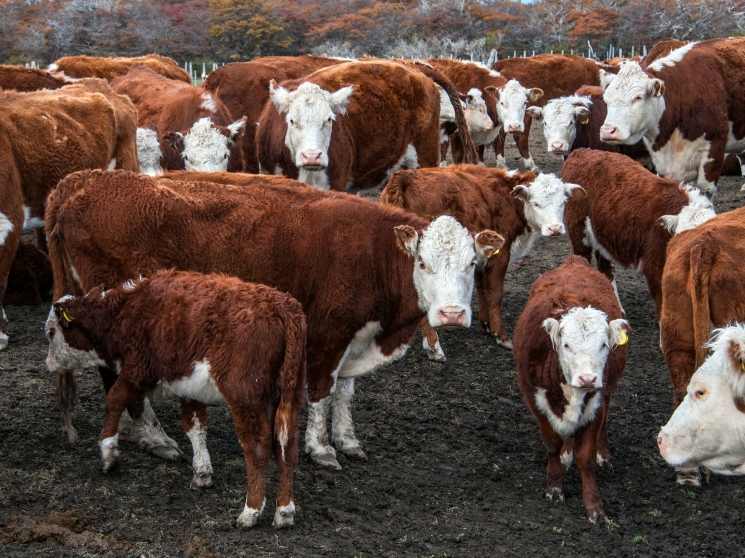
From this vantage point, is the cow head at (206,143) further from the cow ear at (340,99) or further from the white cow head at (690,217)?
the white cow head at (690,217)

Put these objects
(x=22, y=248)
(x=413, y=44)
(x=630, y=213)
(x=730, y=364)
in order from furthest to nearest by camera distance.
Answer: (x=413, y=44)
(x=22, y=248)
(x=630, y=213)
(x=730, y=364)

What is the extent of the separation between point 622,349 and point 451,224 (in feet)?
4.44

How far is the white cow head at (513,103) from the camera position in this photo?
638 inches

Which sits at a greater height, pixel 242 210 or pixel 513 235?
pixel 242 210

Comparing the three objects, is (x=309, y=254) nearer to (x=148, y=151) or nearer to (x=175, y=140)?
(x=175, y=140)

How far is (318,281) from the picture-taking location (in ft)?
20.1

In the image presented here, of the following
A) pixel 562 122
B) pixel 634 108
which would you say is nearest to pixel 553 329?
pixel 634 108

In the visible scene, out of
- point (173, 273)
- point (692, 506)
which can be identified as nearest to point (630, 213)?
point (692, 506)

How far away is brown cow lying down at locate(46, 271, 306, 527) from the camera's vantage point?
505 centimetres

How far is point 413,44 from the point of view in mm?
43656

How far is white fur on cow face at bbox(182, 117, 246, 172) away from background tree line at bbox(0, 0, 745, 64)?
99.8 feet

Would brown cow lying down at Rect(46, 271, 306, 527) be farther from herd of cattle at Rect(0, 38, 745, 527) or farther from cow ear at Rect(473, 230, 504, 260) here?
cow ear at Rect(473, 230, 504, 260)

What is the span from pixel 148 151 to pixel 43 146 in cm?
255

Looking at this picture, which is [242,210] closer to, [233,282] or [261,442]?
[233,282]
